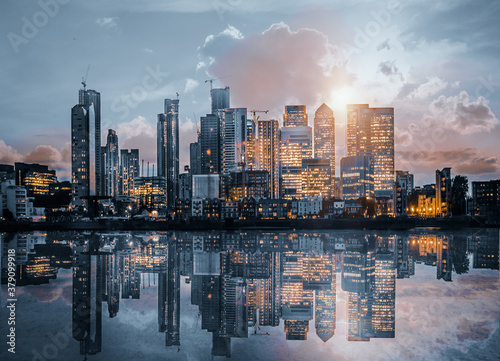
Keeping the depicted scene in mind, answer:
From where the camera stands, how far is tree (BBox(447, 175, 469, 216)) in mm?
175500

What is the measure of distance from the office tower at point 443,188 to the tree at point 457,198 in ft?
5.55

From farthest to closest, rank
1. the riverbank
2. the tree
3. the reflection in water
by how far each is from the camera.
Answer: the tree
the riverbank
the reflection in water

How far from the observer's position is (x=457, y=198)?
176500mm

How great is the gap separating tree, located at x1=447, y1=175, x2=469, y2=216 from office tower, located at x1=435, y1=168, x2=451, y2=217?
1.69 metres

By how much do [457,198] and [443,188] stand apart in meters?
6.92

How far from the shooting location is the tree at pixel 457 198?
576 ft

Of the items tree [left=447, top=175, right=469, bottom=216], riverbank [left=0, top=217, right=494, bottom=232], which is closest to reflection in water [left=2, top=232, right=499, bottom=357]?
riverbank [left=0, top=217, right=494, bottom=232]

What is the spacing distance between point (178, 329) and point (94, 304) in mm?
4944

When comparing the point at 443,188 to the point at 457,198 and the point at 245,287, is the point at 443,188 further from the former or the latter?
the point at 245,287

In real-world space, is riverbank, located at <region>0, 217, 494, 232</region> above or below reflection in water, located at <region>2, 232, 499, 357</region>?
below

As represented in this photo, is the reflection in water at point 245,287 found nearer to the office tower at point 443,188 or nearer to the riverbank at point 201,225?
the riverbank at point 201,225

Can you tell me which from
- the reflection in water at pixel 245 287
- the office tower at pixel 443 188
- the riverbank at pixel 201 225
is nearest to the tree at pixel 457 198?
the office tower at pixel 443 188

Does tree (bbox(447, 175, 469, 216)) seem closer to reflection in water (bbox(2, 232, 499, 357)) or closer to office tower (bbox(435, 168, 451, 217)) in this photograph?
office tower (bbox(435, 168, 451, 217))

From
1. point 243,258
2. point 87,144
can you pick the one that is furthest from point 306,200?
point 243,258
